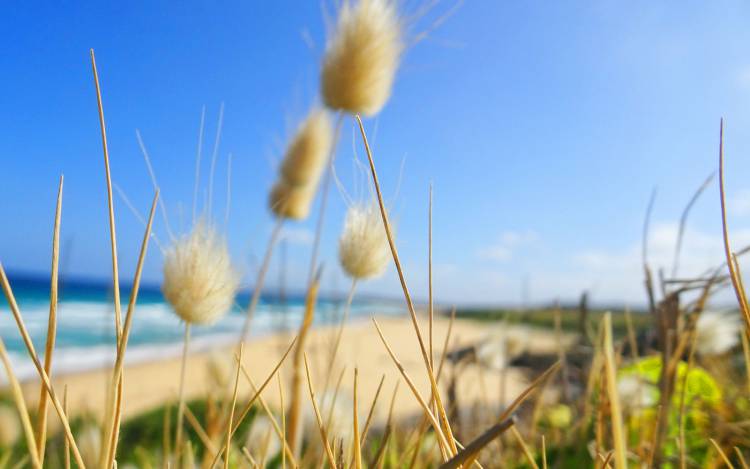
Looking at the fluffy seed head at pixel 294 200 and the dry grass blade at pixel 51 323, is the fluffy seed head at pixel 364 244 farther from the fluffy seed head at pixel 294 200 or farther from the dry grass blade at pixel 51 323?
the fluffy seed head at pixel 294 200

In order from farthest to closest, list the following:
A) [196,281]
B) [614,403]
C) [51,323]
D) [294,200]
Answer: [294,200]
[196,281]
[51,323]
[614,403]

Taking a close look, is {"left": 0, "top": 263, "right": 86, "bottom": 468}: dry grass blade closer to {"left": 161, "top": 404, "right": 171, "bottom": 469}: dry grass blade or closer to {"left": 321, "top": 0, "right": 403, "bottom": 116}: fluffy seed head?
{"left": 161, "top": 404, "right": 171, "bottom": 469}: dry grass blade

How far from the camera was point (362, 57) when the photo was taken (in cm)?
78

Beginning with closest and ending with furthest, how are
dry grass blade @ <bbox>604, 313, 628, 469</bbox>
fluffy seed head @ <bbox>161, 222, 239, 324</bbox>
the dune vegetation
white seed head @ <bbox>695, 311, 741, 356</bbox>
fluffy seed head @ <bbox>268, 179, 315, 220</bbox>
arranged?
dry grass blade @ <bbox>604, 313, 628, 469</bbox> → the dune vegetation → fluffy seed head @ <bbox>161, 222, 239, 324</bbox> → white seed head @ <bbox>695, 311, 741, 356</bbox> → fluffy seed head @ <bbox>268, 179, 315, 220</bbox>

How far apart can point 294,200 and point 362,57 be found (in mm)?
418

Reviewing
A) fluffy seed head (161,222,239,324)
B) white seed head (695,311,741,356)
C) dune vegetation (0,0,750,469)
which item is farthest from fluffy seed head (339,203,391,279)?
white seed head (695,311,741,356)

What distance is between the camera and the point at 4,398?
295cm

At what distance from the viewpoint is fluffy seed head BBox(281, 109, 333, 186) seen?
3.19ft

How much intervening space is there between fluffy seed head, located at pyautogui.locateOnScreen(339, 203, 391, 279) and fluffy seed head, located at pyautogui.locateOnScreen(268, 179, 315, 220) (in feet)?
1.56

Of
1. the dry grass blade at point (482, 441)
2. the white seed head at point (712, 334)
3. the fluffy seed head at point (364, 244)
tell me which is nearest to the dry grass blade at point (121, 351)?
the dry grass blade at point (482, 441)

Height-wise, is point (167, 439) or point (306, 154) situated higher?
point (306, 154)

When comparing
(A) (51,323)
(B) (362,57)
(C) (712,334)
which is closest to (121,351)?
(A) (51,323)

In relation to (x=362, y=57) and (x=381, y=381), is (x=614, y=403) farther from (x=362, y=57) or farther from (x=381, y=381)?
(x=362, y=57)

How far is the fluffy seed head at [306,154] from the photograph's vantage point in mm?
972
